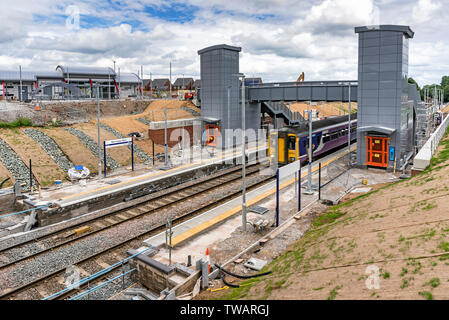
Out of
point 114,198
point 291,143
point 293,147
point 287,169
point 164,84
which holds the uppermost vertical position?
point 164,84

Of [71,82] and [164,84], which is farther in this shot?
[164,84]

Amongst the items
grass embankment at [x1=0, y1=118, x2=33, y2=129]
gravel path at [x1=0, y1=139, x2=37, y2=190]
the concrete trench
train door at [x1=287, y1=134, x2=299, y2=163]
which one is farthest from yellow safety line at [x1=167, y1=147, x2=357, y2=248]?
grass embankment at [x1=0, y1=118, x2=33, y2=129]

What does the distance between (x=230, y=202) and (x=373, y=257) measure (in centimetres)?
1071

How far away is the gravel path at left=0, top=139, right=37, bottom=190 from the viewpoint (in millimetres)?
23578

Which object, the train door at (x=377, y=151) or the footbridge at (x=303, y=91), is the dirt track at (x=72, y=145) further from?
the train door at (x=377, y=151)

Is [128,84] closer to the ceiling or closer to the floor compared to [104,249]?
closer to the ceiling

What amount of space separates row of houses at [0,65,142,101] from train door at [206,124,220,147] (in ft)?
87.1

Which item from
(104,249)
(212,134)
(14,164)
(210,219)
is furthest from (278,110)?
(104,249)

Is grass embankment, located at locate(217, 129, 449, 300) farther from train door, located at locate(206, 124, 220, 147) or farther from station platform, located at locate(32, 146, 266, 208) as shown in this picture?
train door, located at locate(206, 124, 220, 147)

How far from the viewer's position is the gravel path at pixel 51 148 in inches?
1052

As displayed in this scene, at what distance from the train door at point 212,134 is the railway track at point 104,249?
1374cm

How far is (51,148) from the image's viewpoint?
2798 centimetres

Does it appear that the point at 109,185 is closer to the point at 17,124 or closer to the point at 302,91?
the point at 17,124
